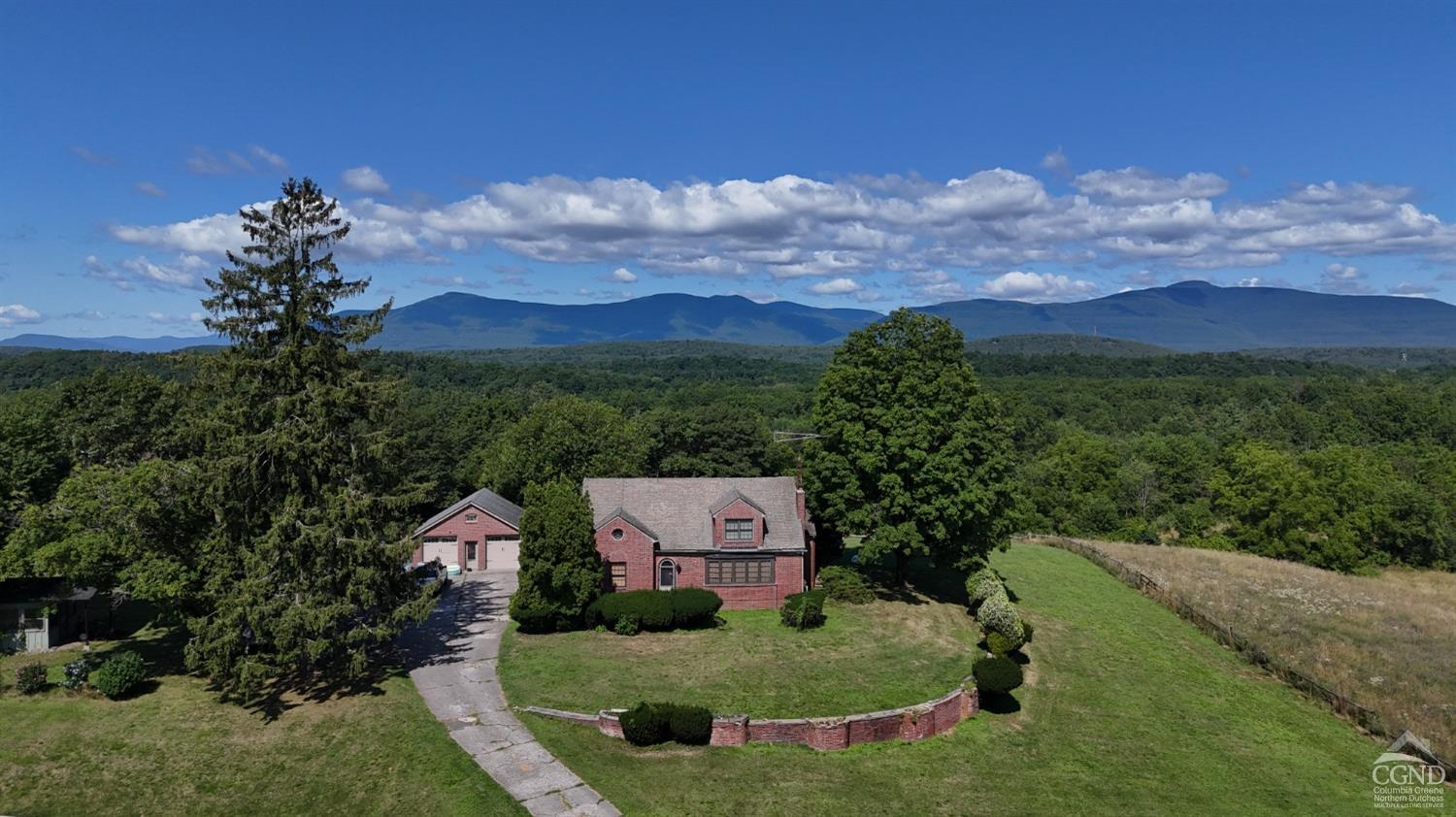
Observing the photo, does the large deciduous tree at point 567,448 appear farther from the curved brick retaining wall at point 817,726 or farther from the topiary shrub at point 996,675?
the topiary shrub at point 996,675

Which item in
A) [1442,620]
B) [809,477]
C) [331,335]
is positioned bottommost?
[1442,620]

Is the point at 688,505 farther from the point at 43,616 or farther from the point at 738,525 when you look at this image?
the point at 43,616

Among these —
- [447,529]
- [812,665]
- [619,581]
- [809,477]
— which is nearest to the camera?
[812,665]

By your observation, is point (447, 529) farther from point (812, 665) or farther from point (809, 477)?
point (812, 665)

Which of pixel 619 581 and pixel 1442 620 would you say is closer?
pixel 619 581

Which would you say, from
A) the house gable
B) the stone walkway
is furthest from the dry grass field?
the stone walkway

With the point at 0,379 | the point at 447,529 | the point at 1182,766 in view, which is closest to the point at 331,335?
the point at 447,529

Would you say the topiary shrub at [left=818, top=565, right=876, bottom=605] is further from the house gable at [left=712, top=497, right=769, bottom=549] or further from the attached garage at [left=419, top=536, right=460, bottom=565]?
the attached garage at [left=419, top=536, right=460, bottom=565]
